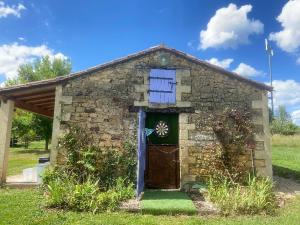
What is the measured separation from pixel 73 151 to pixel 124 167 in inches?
64.3

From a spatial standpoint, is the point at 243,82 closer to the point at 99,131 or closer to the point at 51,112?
the point at 99,131

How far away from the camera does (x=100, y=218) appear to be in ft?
20.4

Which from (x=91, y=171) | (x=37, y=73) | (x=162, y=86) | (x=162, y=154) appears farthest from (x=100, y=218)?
(x=37, y=73)

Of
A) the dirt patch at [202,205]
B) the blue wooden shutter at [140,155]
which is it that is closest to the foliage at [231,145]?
the dirt patch at [202,205]

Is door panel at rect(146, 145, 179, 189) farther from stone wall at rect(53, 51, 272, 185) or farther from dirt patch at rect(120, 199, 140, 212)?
dirt patch at rect(120, 199, 140, 212)

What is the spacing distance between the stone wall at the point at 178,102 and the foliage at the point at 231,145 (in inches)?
9.1

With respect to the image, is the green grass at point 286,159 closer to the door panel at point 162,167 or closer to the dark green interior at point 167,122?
the door panel at point 162,167

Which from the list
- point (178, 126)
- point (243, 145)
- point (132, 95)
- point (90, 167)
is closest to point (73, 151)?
point (90, 167)

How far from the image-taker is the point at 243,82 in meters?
9.64

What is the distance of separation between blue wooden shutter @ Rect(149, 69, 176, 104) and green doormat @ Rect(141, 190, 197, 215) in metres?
2.97

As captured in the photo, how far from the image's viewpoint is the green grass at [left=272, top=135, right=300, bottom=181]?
12.5 meters

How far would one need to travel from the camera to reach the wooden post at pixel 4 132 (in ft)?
30.0

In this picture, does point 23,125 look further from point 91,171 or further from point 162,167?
point 162,167

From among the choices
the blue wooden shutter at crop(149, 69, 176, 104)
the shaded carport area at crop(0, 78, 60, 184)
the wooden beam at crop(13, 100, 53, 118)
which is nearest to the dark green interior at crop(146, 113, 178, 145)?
the blue wooden shutter at crop(149, 69, 176, 104)
